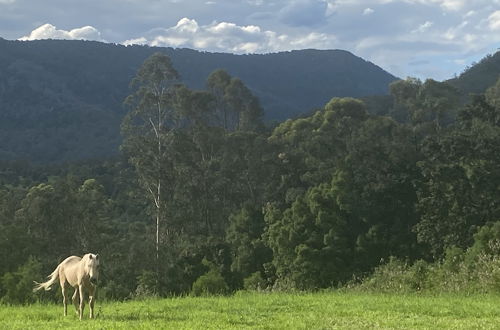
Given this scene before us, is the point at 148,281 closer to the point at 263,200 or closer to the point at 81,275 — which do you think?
the point at 263,200

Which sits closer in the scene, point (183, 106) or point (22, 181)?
point (183, 106)

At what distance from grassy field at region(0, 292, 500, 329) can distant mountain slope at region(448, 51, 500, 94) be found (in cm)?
12105

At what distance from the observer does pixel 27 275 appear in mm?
32500

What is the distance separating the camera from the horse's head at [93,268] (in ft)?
40.5

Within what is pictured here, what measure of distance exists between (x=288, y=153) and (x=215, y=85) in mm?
19659

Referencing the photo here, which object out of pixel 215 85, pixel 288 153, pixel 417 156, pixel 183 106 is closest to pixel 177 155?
pixel 183 106

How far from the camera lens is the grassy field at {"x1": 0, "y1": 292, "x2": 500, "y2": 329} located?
11.5 m

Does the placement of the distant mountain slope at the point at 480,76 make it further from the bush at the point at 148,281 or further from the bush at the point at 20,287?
the bush at the point at 20,287

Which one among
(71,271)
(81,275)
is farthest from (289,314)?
(71,271)

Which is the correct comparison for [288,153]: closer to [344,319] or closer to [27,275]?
[27,275]

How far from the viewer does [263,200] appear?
204ft

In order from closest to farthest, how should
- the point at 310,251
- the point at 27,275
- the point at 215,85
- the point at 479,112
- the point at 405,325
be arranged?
the point at 405,325, the point at 27,275, the point at 310,251, the point at 479,112, the point at 215,85

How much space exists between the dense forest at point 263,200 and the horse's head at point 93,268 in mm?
14497

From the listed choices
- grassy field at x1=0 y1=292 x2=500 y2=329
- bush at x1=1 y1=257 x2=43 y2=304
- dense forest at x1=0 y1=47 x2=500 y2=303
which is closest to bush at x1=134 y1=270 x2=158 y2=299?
dense forest at x1=0 y1=47 x2=500 y2=303
